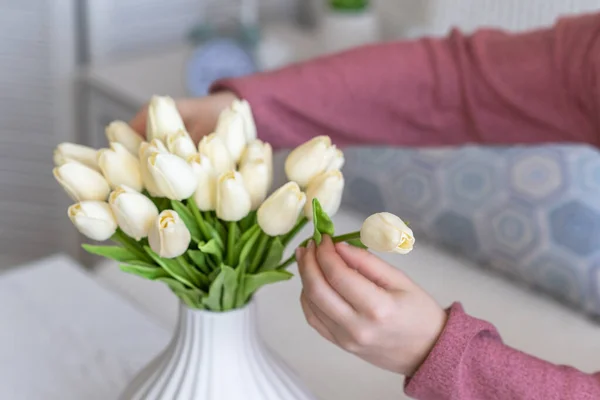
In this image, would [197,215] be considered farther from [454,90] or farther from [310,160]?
[454,90]

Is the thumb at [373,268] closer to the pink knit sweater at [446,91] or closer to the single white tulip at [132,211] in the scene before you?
the single white tulip at [132,211]

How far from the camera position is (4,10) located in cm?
163

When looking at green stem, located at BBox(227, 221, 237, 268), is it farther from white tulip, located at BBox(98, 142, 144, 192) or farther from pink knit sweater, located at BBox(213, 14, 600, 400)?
pink knit sweater, located at BBox(213, 14, 600, 400)

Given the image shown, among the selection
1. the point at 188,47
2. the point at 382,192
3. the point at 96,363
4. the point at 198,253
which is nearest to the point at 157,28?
the point at 188,47

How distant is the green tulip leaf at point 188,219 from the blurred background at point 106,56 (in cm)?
95

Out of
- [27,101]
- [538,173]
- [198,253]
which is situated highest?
[198,253]

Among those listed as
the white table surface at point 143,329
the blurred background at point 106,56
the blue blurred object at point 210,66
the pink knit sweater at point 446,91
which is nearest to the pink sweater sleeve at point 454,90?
the pink knit sweater at point 446,91

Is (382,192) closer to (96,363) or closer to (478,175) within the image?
(478,175)

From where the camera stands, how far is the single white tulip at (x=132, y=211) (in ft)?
1.76

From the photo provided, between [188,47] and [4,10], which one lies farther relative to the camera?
[188,47]

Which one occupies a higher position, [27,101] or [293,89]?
[293,89]

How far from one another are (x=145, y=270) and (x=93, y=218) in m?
0.05

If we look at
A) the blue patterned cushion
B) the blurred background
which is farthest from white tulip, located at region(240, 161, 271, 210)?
the blurred background

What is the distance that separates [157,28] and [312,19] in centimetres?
37
